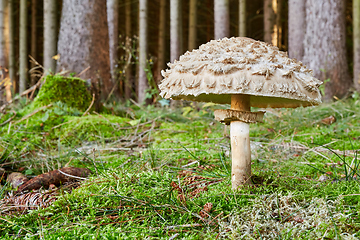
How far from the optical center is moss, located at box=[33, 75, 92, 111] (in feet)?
14.5

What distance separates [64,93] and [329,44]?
5.36 meters

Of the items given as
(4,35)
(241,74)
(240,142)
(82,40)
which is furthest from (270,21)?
(241,74)

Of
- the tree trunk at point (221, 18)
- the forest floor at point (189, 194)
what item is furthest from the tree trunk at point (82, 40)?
the tree trunk at point (221, 18)

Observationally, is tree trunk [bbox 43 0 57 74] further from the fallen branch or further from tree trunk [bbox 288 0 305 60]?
the fallen branch

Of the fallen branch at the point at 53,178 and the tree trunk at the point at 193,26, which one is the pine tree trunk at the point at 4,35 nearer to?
the tree trunk at the point at 193,26

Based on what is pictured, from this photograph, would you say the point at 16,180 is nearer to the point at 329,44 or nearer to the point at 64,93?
the point at 64,93

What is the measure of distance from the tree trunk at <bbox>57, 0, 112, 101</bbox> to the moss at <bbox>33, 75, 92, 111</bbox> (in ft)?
1.95

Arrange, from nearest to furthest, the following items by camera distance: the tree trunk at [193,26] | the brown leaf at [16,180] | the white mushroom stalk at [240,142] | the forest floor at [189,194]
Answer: the forest floor at [189,194], the white mushroom stalk at [240,142], the brown leaf at [16,180], the tree trunk at [193,26]

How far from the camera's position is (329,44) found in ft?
19.5

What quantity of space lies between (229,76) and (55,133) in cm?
305

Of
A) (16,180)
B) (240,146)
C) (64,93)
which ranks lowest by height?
(16,180)

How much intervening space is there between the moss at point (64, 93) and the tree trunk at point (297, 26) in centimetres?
559

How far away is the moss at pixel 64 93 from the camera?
14.5 feet

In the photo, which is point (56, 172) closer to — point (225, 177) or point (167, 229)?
point (167, 229)
